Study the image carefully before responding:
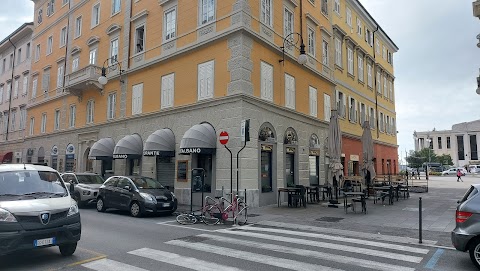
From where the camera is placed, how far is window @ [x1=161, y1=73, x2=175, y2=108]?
18.7m

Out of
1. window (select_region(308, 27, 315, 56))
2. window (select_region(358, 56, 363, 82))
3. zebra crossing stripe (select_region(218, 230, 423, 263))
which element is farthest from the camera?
window (select_region(358, 56, 363, 82))

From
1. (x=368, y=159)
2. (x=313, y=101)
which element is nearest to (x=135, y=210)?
(x=368, y=159)

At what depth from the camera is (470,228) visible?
612 cm

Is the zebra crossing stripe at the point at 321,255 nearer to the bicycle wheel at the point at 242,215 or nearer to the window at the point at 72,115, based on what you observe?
the bicycle wheel at the point at 242,215

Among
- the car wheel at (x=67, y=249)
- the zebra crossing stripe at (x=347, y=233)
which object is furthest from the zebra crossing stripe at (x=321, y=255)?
the car wheel at (x=67, y=249)

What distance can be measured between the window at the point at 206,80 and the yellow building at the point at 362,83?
1174cm

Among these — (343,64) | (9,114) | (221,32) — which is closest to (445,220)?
(221,32)

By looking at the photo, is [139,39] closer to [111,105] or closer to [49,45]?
[111,105]

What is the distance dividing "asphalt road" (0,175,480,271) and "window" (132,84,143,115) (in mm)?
11123

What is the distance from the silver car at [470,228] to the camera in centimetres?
607

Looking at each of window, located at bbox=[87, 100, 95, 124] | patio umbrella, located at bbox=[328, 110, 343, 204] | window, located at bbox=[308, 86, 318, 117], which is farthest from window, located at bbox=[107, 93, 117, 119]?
patio umbrella, located at bbox=[328, 110, 343, 204]

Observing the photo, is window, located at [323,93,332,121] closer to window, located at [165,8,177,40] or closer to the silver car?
window, located at [165,8,177,40]

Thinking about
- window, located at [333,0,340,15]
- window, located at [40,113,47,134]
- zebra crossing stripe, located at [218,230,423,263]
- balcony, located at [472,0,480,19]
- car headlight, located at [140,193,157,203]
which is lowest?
zebra crossing stripe, located at [218,230,423,263]

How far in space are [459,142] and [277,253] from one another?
118 m
